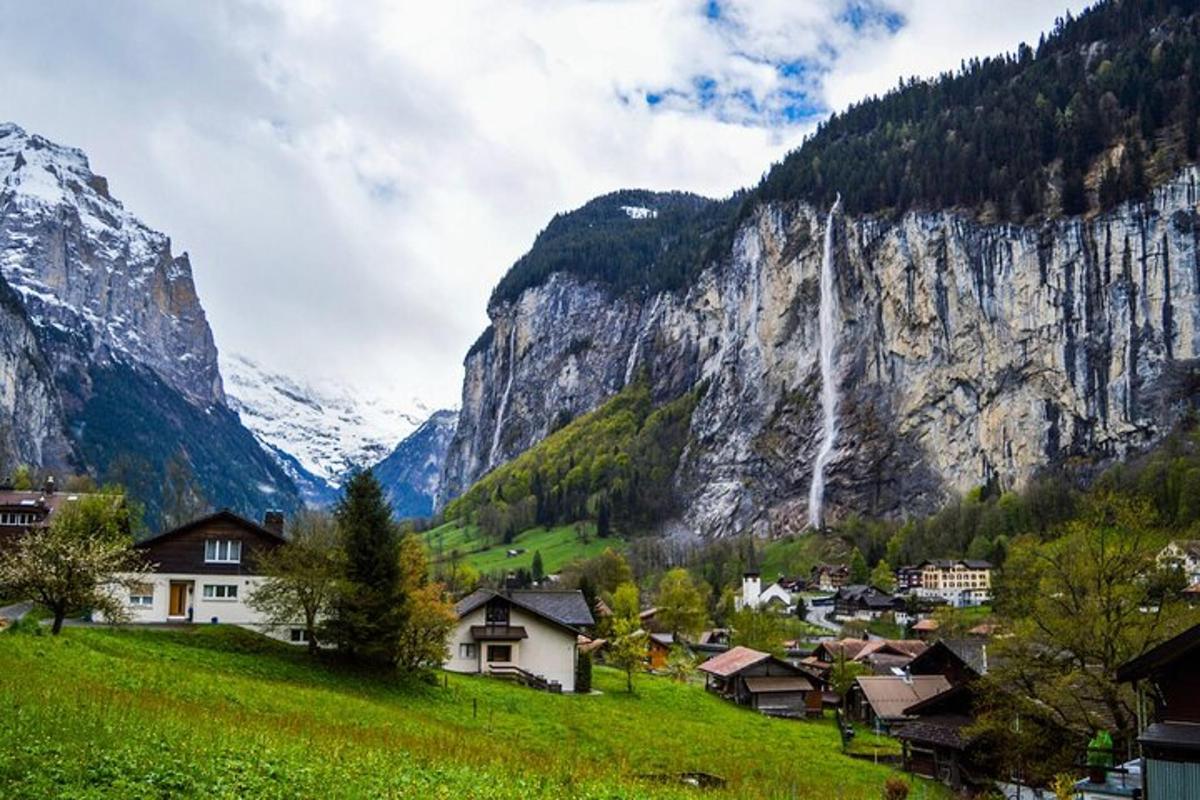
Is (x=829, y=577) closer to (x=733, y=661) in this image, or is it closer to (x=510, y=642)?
(x=733, y=661)

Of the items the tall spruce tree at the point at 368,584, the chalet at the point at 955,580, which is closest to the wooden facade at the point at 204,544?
the tall spruce tree at the point at 368,584

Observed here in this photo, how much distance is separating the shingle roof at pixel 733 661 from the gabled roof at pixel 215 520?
28378mm

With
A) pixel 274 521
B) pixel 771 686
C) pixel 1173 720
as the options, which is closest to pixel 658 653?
pixel 771 686

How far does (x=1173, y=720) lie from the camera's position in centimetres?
1894

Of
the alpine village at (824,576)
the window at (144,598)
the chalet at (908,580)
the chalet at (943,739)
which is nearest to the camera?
the alpine village at (824,576)

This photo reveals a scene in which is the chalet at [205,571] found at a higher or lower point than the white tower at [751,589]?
higher

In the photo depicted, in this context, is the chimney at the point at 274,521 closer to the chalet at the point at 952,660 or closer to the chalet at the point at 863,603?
the chalet at the point at 952,660

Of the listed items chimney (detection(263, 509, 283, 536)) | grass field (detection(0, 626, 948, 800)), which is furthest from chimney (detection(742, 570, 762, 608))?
chimney (detection(263, 509, 283, 536))

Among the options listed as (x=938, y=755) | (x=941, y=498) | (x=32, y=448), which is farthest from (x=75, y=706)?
(x=32, y=448)

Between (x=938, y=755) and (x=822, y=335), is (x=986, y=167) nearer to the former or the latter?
(x=822, y=335)

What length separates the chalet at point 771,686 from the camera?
58156 millimetres

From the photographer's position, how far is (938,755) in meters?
39.7

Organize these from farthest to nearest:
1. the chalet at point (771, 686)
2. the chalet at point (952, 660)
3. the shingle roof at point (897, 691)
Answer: the chalet at point (771, 686) → the shingle roof at point (897, 691) → the chalet at point (952, 660)

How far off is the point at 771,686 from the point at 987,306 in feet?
395
